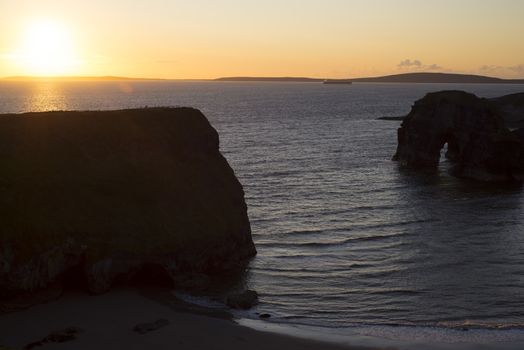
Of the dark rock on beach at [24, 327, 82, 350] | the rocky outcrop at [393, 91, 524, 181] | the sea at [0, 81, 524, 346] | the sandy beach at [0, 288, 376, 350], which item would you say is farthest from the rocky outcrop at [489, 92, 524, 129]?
the dark rock on beach at [24, 327, 82, 350]

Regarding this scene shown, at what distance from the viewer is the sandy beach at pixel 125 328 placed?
1020 inches

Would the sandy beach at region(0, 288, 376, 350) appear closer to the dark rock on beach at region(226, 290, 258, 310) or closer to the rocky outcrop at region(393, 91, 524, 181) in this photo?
the dark rock on beach at region(226, 290, 258, 310)

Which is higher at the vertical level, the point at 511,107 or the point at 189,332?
the point at 511,107

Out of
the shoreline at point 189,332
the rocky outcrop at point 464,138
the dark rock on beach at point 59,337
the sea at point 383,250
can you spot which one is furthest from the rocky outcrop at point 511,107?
the dark rock on beach at point 59,337

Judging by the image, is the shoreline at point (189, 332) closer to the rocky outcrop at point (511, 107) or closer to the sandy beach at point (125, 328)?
the sandy beach at point (125, 328)

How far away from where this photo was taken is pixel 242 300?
1224 inches

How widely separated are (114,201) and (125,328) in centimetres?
905

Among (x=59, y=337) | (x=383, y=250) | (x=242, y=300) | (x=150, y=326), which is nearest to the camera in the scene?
(x=59, y=337)

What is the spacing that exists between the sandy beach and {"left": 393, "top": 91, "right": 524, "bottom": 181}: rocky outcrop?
162 ft

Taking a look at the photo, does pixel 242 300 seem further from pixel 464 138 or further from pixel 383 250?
pixel 464 138

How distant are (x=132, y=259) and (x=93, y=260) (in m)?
2.05

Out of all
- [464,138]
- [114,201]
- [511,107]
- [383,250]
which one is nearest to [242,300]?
[114,201]

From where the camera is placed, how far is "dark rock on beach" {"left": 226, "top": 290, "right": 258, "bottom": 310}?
102 feet

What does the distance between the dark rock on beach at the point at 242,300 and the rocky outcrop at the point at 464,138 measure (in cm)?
4582
